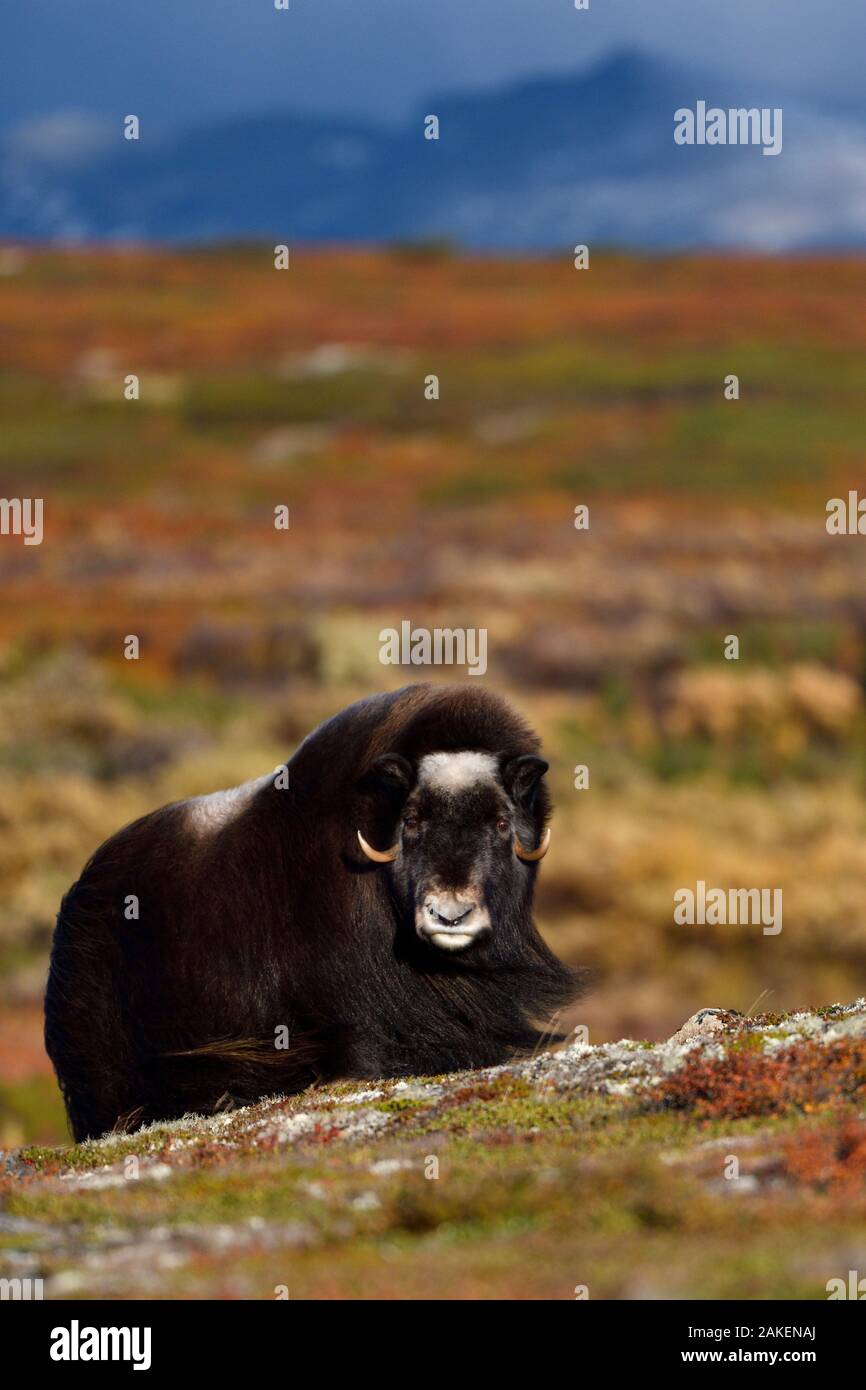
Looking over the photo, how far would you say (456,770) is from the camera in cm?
828

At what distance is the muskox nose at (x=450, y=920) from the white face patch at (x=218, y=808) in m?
1.23

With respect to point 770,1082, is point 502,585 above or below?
above

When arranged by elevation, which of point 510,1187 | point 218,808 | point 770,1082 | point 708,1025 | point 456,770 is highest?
point 456,770

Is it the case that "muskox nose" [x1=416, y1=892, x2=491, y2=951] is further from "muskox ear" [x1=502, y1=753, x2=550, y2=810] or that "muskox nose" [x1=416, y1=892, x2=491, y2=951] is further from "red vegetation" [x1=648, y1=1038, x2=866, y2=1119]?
"red vegetation" [x1=648, y1=1038, x2=866, y2=1119]

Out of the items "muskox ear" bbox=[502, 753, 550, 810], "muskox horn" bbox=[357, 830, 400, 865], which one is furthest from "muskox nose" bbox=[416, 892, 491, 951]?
"muskox ear" bbox=[502, 753, 550, 810]

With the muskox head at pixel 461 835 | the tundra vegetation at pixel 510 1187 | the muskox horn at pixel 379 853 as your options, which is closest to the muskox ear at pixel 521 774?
the muskox head at pixel 461 835

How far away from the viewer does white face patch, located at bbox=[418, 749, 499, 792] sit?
27.0 feet

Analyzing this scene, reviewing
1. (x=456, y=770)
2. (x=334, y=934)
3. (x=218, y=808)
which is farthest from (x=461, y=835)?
(x=218, y=808)

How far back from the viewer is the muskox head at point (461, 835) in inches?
313

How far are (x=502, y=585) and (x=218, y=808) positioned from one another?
3031cm

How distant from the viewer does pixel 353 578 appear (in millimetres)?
40000

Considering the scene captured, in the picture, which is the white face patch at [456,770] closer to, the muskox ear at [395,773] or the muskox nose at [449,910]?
the muskox ear at [395,773]

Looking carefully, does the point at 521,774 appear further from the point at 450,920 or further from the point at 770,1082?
the point at 770,1082
